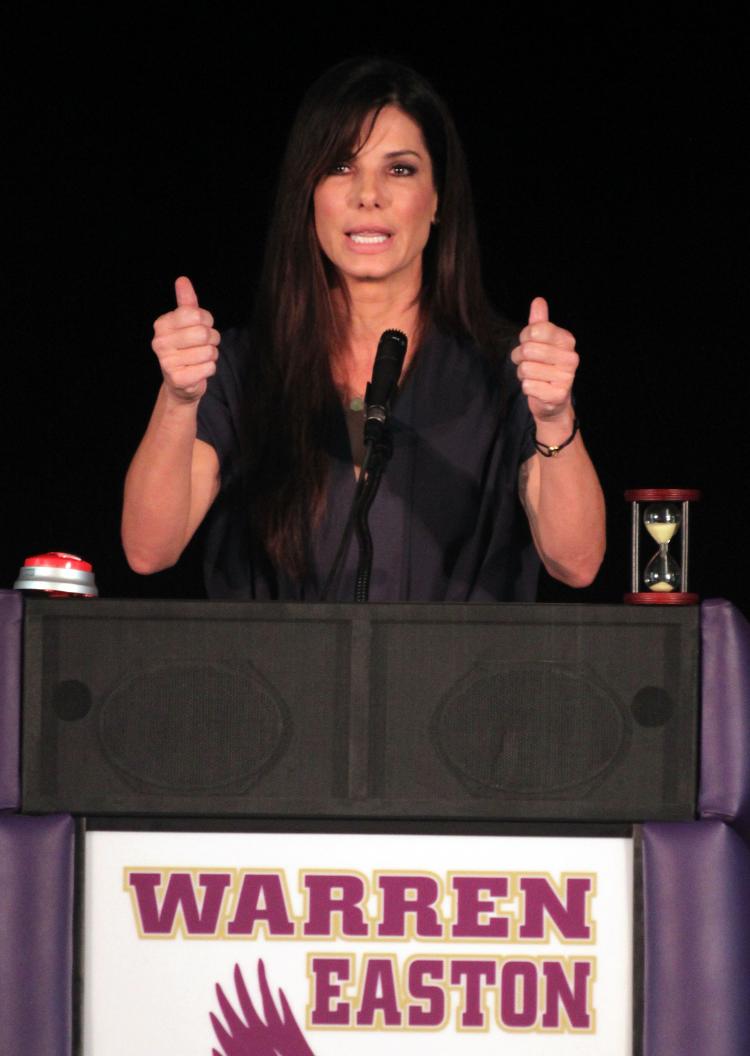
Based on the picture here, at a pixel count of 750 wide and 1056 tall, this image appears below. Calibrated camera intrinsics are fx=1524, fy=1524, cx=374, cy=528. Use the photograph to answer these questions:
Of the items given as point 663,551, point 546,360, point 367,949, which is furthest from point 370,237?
point 367,949

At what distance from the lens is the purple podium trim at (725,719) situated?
1.44m

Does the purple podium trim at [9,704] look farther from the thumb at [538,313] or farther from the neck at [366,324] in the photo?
the neck at [366,324]

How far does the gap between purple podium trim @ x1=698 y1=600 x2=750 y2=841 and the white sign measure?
10cm

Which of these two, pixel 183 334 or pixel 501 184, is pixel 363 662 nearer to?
pixel 183 334

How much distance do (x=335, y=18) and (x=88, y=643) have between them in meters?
1.56

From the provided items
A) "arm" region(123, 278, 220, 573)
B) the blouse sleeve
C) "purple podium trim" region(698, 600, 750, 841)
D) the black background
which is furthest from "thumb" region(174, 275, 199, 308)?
the black background

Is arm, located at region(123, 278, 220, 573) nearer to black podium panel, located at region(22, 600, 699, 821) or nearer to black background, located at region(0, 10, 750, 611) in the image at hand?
black podium panel, located at region(22, 600, 699, 821)

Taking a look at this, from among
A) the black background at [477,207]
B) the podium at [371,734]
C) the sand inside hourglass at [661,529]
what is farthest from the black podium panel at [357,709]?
the black background at [477,207]

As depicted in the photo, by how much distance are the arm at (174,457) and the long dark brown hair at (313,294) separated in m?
0.08

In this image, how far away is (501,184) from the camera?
2670 mm

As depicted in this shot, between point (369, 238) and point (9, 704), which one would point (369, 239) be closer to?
point (369, 238)

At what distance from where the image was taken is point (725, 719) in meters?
1.45

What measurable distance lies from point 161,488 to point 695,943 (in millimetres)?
787

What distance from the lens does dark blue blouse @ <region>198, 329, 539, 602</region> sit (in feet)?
6.32
